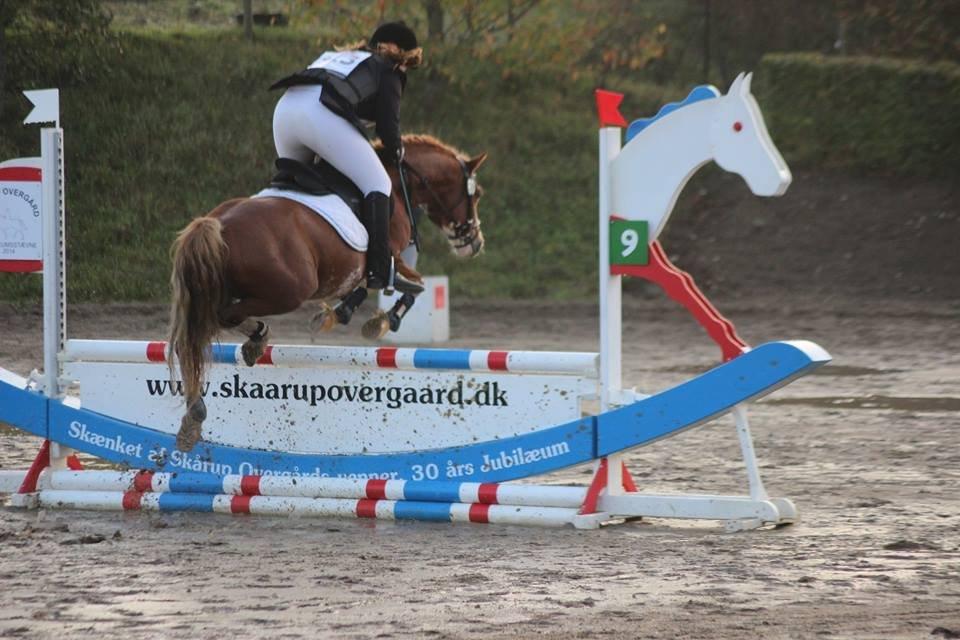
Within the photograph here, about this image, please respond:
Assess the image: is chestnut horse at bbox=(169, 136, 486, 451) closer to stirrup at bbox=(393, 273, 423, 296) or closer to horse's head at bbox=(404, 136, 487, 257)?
stirrup at bbox=(393, 273, 423, 296)

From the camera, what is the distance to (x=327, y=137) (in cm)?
638

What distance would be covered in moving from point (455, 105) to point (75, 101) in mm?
4823

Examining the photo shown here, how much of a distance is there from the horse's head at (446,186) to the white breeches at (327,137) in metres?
0.60

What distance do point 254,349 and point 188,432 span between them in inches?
17.1

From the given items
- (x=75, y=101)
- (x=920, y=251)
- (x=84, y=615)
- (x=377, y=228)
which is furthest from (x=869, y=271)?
(x=84, y=615)

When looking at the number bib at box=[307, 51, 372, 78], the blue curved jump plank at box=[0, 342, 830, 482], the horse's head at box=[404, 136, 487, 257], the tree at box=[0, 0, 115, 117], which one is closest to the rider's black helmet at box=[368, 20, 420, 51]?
the number bib at box=[307, 51, 372, 78]

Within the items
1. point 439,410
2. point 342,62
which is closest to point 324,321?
point 439,410

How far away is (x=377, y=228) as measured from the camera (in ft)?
21.1

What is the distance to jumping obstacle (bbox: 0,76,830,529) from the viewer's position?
224 inches

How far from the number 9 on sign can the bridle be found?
1542mm

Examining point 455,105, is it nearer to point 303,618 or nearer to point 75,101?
point 75,101

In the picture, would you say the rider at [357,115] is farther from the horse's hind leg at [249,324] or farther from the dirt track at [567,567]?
the dirt track at [567,567]

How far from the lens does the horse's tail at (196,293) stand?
5738 mm

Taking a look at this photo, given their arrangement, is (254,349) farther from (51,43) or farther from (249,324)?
(51,43)
